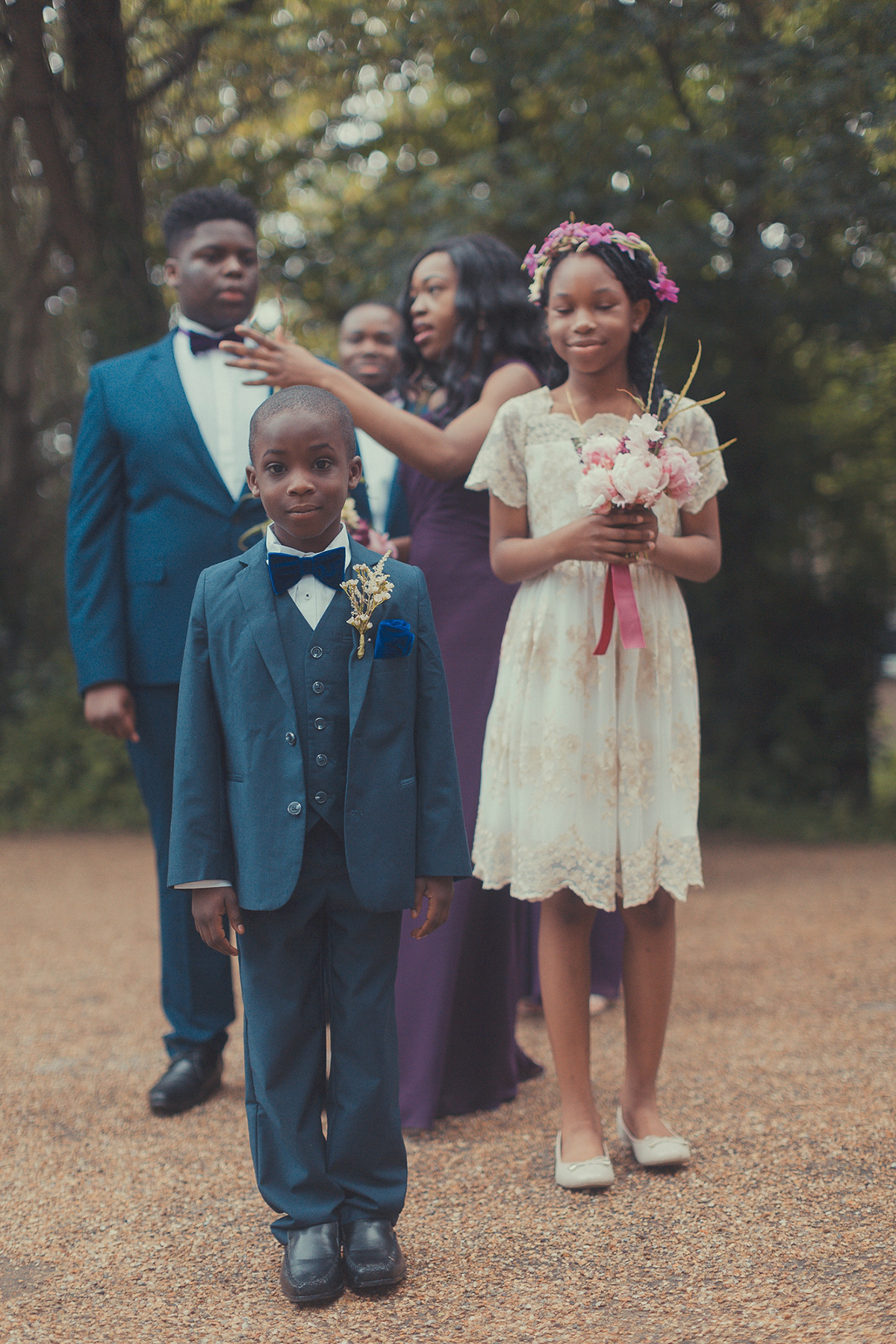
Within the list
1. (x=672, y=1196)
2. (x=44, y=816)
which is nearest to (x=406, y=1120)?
(x=672, y=1196)

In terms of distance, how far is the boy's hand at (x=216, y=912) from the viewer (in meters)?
2.34

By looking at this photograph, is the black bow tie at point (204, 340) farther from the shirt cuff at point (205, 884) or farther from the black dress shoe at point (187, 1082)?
the black dress shoe at point (187, 1082)

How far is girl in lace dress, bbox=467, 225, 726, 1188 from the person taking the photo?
112 inches

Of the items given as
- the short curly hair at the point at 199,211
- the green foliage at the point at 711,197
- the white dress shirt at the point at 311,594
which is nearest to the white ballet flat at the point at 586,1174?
the white dress shirt at the point at 311,594

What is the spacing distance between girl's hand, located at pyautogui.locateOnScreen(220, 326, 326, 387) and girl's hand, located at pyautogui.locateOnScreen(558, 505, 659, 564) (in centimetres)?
88

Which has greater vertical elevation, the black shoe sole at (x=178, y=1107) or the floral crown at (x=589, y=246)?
the floral crown at (x=589, y=246)

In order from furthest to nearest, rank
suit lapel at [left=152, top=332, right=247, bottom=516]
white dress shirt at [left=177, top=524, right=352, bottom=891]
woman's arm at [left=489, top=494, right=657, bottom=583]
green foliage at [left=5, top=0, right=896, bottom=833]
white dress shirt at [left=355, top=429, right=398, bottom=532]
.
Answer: green foliage at [left=5, top=0, right=896, bottom=833]
white dress shirt at [left=355, top=429, right=398, bottom=532]
suit lapel at [left=152, top=332, right=247, bottom=516]
woman's arm at [left=489, top=494, right=657, bottom=583]
white dress shirt at [left=177, top=524, right=352, bottom=891]

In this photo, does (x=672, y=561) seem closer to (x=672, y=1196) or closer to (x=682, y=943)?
(x=672, y=1196)

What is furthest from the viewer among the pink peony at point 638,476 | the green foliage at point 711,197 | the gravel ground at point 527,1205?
the green foliage at point 711,197

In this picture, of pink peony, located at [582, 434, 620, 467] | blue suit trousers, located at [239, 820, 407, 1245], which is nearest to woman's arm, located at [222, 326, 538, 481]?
Result: pink peony, located at [582, 434, 620, 467]

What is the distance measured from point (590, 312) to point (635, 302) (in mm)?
152

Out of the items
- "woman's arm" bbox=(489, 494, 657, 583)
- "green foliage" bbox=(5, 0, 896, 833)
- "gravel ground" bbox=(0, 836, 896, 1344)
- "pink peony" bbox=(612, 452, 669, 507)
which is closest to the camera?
"gravel ground" bbox=(0, 836, 896, 1344)

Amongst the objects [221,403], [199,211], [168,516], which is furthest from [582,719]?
[199,211]

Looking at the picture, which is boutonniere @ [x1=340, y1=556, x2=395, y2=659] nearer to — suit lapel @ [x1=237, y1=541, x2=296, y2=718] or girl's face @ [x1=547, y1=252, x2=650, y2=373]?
suit lapel @ [x1=237, y1=541, x2=296, y2=718]
